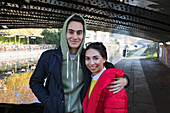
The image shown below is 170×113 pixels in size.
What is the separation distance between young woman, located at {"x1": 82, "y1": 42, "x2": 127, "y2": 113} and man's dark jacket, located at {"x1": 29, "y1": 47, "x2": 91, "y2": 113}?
0.09 metres

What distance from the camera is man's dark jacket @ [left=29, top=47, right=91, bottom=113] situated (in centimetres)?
Answer: 190

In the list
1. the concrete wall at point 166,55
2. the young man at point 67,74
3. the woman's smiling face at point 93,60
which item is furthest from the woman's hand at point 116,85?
the concrete wall at point 166,55

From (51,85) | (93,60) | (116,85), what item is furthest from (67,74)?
(116,85)

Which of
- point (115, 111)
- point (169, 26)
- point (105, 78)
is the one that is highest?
point (169, 26)

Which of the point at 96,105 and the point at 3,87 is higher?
the point at 96,105

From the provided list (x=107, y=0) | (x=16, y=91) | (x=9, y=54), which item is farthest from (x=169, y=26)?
(x=9, y=54)

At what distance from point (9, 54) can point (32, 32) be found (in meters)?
15.7

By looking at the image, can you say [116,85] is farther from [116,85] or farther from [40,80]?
[40,80]

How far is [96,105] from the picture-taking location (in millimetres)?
1838

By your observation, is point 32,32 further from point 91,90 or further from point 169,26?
point 91,90

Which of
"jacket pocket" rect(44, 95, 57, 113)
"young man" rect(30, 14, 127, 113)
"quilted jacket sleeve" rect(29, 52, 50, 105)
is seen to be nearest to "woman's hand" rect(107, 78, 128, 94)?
"young man" rect(30, 14, 127, 113)

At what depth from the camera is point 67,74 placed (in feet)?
6.60

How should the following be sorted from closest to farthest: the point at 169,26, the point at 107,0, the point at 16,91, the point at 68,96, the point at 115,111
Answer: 1. the point at 115,111
2. the point at 68,96
3. the point at 107,0
4. the point at 16,91
5. the point at 169,26

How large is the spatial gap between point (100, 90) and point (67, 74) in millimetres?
424
